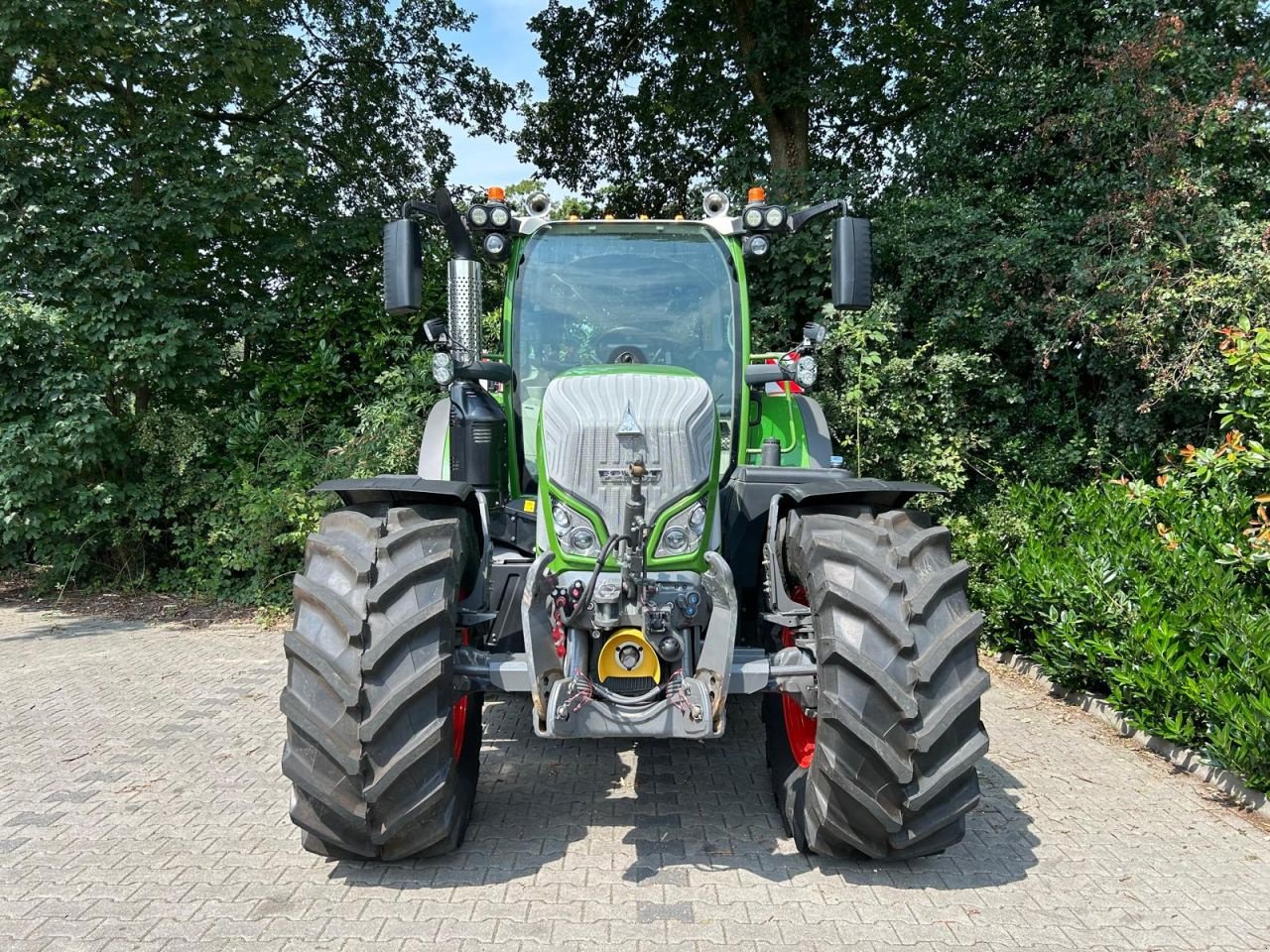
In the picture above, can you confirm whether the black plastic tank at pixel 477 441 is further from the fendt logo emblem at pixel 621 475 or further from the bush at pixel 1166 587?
the bush at pixel 1166 587

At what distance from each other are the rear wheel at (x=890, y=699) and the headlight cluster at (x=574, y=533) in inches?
30.7

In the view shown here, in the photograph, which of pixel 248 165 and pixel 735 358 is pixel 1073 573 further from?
pixel 248 165

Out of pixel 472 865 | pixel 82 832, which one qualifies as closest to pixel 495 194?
pixel 472 865

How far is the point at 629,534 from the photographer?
3.26 meters

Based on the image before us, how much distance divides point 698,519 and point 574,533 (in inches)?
18.1

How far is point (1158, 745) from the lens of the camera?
4.78 m

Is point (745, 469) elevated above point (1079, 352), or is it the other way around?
point (1079, 352)

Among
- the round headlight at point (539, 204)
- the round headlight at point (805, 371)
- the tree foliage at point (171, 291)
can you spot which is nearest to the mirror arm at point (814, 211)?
the round headlight at point (805, 371)

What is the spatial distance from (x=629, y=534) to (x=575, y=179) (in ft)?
36.0

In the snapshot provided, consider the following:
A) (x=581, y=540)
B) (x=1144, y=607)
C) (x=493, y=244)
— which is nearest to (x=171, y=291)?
(x=493, y=244)

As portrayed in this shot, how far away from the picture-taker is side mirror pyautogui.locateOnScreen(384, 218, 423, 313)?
3.87 metres

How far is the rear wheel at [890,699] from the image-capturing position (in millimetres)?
3029

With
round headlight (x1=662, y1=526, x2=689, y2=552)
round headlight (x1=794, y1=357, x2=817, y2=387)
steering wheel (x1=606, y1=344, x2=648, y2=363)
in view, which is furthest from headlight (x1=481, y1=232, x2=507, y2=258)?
round headlight (x1=662, y1=526, x2=689, y2=552)

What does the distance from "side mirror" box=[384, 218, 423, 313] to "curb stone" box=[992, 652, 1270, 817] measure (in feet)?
13.5
